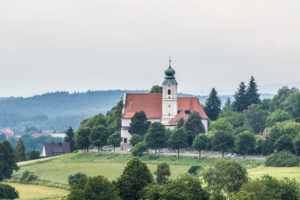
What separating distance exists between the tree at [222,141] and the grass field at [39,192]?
27550mm

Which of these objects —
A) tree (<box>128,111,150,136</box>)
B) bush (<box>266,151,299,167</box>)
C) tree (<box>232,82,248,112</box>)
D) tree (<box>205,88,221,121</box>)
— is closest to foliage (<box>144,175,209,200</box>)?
bush (<box>266,151,299,167</box>)

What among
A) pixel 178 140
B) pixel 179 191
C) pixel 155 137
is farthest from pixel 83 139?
pixel 179 191

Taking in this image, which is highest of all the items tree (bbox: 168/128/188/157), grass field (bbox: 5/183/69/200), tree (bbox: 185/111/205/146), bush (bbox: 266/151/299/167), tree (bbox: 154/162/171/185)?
tree (bbox: 185/111/205/146)

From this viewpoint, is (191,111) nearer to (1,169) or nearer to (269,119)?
(269,119)

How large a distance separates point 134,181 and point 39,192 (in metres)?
26.5

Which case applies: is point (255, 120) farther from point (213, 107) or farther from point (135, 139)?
point (135, 139)

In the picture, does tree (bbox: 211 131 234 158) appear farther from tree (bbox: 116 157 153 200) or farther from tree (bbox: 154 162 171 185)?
tree (bbox: 116 157 153 200)

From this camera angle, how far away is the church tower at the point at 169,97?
12988cm

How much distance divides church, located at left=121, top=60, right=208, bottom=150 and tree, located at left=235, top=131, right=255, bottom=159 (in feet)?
68.3

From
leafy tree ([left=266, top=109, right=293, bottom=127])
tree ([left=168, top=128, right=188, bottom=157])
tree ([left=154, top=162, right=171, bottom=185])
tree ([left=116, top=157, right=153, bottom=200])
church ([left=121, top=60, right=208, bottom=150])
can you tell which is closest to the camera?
tree ([left=116, top=157, right=153, bottom=200])

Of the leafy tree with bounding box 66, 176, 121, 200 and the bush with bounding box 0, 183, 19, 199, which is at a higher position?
the leafy tree with bounding box 66, 176, 121, 200

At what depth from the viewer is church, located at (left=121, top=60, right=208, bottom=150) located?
129000 millimetres

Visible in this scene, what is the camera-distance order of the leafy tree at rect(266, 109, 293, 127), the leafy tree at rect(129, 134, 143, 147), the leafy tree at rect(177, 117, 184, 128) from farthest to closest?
1. the leafy tree at rect(266, 109, 293, 127)
2. the leafy tree at rect(177, 117, 184, 128)
3. the leafy tree at rect(129, 134, 143, 147)

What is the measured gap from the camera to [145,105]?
13225 cm
